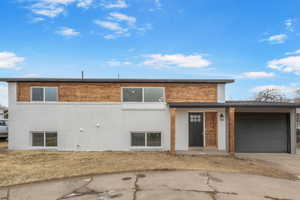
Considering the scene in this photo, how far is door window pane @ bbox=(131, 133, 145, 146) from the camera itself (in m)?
10.2

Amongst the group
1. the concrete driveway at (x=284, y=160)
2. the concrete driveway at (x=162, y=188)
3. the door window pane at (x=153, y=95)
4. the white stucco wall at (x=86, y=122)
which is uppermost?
the door window pane at (x=153, y=95)

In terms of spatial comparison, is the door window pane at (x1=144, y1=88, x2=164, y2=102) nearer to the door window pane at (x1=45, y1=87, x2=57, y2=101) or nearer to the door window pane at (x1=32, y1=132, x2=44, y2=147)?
the door window pane at (x1=45, y1=87, x2=57, y2=101)

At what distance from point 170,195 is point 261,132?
330 inches

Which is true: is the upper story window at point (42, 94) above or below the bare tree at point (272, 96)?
below

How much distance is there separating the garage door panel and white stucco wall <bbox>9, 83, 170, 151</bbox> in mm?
4149

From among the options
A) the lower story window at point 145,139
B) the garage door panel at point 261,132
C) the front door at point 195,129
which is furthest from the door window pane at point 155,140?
the garage door panel at point 261,132

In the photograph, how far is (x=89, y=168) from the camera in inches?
259

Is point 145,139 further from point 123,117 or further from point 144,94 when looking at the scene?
point 144,94

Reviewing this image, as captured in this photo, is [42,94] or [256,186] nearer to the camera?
[256,186]

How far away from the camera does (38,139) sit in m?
10.2

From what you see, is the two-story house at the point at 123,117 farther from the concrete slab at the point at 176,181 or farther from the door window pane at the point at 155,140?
the concrete slab at the point at 176,181

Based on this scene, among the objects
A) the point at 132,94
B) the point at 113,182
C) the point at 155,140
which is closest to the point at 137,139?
the point at 155,140

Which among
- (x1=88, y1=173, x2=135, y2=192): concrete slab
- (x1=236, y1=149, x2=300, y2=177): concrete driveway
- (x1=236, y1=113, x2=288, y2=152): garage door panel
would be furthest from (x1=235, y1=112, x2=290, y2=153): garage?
(x1=88, y1=173, x2=135, y2=192): concrete slab

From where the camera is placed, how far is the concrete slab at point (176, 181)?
4.79 meters
